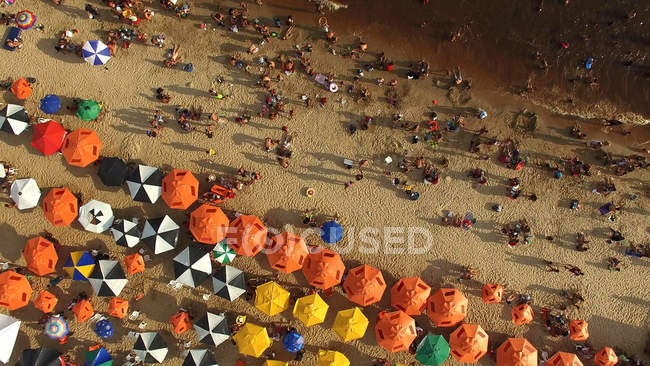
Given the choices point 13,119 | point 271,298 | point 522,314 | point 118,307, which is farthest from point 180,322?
point 522,314

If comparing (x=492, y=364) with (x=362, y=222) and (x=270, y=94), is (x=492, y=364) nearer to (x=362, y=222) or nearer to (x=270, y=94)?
(x=362, y=222)

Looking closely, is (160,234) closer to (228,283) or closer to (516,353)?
(228,283)

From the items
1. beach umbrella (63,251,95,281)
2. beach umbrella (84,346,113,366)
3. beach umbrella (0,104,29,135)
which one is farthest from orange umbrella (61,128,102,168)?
beach umbrella (84,346,113,366)

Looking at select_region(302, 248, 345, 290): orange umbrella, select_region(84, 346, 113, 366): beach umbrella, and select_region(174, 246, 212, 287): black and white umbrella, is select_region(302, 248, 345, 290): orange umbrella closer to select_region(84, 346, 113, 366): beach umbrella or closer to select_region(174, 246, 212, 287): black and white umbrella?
select_region(174, 246, 212, 287): black and white umbrella

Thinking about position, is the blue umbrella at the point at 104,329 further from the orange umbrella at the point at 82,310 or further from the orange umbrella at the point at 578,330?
the orange umbrella at the point at 578,330

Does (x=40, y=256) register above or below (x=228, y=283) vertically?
below

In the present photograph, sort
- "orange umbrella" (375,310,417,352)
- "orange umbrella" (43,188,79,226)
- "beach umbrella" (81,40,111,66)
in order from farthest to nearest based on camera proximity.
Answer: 1. "beach umbrella" (81,40,111,66)
2. "orange umbrella" (43,188,79,226)
3. "orange umbrella" (375,310,417,352)
